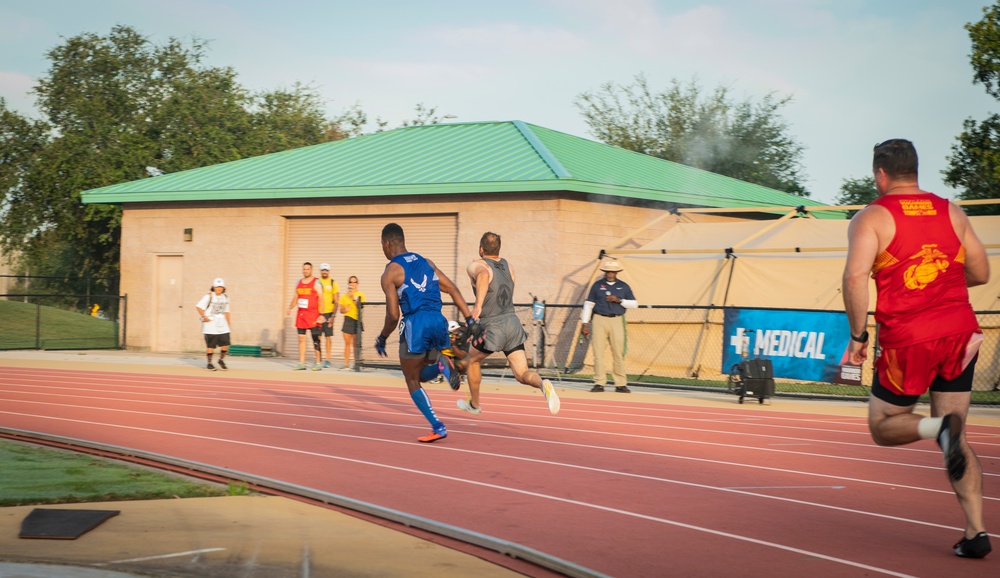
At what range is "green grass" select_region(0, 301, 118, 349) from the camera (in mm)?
31656

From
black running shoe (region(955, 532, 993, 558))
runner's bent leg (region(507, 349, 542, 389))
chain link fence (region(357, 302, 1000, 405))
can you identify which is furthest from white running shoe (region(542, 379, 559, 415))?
chain link fence (region(357, 302, 1000, 405))

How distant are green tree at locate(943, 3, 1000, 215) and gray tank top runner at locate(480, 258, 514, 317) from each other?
17.4 m

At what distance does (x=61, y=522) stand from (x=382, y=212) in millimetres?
20066

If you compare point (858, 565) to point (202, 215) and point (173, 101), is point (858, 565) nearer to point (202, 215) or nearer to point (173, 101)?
point (202, 215)

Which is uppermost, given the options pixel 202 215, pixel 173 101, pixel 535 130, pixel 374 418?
pixel 173 101

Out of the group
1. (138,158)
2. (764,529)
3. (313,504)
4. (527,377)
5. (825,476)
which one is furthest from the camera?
(138,158)

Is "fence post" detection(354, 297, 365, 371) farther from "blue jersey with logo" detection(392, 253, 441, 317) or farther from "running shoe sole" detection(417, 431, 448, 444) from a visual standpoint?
"blue jersey with logo" detection(392, 253, 441, 317)

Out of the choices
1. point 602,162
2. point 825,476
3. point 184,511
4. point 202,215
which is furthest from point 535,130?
point 184,511

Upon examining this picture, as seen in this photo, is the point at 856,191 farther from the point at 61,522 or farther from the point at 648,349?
the point at 61,522

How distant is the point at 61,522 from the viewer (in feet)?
20.7

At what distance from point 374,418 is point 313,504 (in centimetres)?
580

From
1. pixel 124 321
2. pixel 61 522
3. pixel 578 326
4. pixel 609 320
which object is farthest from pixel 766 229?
pixel 61 522

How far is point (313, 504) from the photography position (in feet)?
24.7

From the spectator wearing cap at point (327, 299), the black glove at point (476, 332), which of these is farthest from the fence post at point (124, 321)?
the black glove at point (476, 332)
